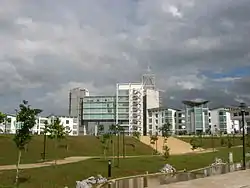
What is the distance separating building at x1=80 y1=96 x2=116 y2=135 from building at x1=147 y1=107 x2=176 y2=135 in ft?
50.9

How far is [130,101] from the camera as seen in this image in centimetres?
17100

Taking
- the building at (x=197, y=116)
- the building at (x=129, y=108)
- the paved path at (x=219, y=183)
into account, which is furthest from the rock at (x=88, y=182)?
the building at (x=129, y=108)

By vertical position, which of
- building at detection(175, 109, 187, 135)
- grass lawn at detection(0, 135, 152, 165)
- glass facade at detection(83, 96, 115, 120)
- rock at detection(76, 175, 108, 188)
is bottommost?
rock at detection(76, 175, 108, 188)

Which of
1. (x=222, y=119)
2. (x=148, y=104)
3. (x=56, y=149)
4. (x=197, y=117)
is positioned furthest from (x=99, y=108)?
(x=56, y=149)

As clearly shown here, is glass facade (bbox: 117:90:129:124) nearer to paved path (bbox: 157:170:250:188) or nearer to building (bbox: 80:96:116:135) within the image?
building (bbox: 80:96:116:135)

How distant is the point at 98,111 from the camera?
174 m

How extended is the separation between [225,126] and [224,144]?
7139 centimetres

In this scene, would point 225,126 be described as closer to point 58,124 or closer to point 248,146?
point 248,146

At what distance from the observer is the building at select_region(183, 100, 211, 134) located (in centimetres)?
15962

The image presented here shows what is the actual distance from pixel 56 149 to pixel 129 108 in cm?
11651

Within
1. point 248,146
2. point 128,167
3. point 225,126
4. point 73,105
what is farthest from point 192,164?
point 73,105

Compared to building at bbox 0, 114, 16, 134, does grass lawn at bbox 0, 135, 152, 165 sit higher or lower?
lower

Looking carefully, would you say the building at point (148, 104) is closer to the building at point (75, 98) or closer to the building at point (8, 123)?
the building at point (75, 98)

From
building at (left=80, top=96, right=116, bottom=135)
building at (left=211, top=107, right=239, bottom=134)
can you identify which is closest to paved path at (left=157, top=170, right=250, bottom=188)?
building at (left=211, top=107, right=239, bottom=134)
